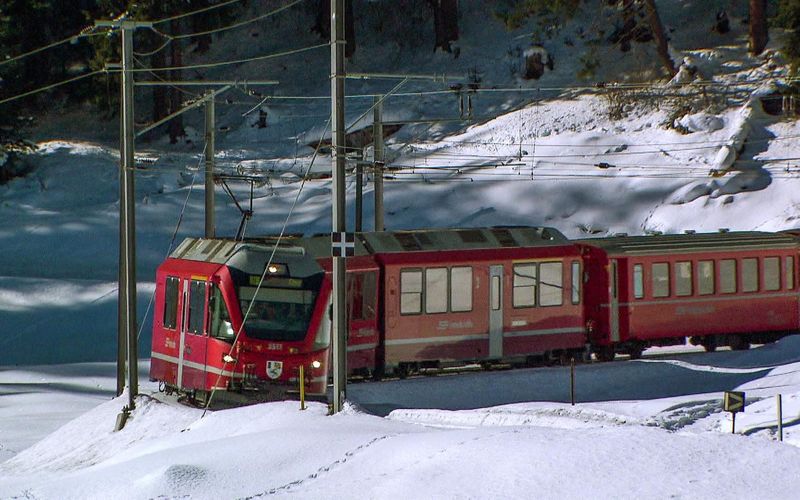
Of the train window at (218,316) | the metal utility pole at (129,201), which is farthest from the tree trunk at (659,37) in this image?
the train window at (218,316)

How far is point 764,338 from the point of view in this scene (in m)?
30.8

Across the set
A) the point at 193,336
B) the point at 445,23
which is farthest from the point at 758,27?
the point at 193,336

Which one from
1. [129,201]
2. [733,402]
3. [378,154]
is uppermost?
[378,154]

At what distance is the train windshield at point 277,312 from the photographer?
22.6 meters

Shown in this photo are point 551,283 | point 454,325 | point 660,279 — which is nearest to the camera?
point 454,325

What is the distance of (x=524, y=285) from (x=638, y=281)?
3257mm

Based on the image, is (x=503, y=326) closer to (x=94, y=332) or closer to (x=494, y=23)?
(x=94, y=332)

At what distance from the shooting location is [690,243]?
29.4m

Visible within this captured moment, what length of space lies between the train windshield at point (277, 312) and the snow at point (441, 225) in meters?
1.74

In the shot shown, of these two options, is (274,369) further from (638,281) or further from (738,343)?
(738,343)

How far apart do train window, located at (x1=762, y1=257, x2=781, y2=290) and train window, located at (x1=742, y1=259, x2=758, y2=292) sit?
26 centimetres

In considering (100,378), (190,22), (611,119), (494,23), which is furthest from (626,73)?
(100,378)

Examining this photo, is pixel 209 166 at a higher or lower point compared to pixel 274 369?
higher

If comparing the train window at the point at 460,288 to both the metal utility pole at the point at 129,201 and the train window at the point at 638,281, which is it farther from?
the metal utility pole at the point at 129,201
